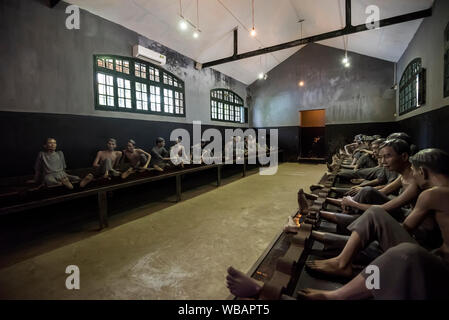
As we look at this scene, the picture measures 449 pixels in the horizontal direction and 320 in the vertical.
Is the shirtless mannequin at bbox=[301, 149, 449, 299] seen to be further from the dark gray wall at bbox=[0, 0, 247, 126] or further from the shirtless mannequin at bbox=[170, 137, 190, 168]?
the dark gray wall at bbox=[0, 0, 247, 126]

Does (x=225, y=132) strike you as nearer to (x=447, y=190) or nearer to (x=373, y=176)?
(x=373, y=176)

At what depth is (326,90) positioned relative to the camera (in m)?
9.65

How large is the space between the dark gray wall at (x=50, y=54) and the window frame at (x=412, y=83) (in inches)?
290

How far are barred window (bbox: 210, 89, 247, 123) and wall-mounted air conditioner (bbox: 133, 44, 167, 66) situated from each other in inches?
112

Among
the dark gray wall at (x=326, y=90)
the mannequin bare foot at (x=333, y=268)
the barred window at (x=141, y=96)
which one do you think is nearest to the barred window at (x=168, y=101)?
the barred window at (x=141, y=96)

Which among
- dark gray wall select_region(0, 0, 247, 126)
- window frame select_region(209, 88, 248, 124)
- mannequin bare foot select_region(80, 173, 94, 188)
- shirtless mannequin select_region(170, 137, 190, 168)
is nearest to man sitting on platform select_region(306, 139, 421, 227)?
mannequin bare foot select_region(80, 173, 94, 188)

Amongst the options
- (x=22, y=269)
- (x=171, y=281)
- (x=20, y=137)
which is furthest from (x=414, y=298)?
(x=20, y=137)

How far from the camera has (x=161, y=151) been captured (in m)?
5.43

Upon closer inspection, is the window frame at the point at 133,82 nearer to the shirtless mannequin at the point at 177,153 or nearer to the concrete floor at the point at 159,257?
the shirtless mannequin at the point at 177,153

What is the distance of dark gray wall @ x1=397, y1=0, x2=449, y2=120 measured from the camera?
3.98 metres

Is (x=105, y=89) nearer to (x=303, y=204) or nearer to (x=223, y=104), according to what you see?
(x=303, y=204)

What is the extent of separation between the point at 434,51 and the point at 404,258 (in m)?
5.69

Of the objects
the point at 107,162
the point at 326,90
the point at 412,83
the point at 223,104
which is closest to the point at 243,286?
the point at 107,162
